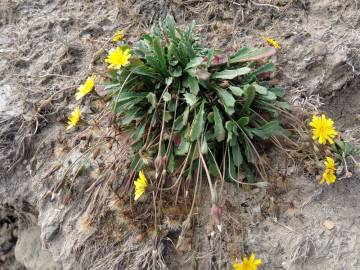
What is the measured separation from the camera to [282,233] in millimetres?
2014

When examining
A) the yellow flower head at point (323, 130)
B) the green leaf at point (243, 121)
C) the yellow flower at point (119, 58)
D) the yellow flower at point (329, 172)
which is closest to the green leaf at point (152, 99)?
the yellow flower at point (119, 58)

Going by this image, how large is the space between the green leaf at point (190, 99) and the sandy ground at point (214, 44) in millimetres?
534

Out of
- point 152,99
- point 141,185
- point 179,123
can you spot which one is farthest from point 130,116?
point 141,185

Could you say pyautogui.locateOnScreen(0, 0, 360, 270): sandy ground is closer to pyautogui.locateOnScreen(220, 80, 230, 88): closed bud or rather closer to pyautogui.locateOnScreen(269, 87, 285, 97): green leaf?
pyautogui.locateOnScreen(269, 87, 285, 97): green leaf

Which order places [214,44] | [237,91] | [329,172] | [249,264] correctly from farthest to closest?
[214,44] → [237,91] → [329,172] → [249,264]

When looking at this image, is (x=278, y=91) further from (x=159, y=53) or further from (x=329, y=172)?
(x=159, y=53)

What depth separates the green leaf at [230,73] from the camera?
212 centimetres

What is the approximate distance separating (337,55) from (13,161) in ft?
7.55

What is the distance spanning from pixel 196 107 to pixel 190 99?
0.35 ft

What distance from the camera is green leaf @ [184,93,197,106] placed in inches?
80.4

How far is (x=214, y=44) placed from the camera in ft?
9.16

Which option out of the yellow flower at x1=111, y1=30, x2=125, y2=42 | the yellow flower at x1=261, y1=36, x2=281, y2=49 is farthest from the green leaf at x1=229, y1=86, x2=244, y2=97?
the yellow flower at x1=111, y1=30, x2=125, y2=42

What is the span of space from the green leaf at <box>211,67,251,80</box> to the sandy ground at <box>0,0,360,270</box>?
0.44 m

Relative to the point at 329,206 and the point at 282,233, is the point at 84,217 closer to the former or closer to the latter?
the point at 282,233
